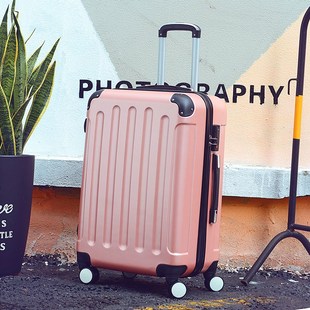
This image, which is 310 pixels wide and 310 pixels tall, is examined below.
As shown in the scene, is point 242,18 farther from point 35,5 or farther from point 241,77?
point 35,5

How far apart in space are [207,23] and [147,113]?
88 cm

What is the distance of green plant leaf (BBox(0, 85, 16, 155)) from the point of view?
395cm

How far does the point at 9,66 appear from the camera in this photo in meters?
4.03

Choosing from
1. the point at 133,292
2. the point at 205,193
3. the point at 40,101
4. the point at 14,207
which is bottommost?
the point at 133,292

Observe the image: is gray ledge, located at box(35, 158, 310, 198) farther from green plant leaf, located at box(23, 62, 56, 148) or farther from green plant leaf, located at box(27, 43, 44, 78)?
green plant leaf, located at box(27, 43, 44, 78)

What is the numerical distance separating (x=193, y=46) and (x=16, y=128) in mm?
844

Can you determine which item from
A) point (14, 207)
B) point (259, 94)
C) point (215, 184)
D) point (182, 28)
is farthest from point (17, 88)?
point (259, 94)

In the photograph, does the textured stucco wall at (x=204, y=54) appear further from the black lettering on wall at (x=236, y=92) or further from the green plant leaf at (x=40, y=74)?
the green plant leaf at (x=40, y=74)

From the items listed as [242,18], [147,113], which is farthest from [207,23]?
[147,113]

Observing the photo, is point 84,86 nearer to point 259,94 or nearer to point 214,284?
point 259,94

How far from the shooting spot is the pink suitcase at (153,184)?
12.2ft

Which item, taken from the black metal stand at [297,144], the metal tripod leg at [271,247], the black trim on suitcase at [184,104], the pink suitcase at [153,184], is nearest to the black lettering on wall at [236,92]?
the black metal stand at [297,144]

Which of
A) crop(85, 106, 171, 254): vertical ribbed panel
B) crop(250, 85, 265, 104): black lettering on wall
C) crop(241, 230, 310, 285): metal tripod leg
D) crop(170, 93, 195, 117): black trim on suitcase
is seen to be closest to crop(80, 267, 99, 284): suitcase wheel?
crop(85, 106, 171, 254): vertical ribbed panel

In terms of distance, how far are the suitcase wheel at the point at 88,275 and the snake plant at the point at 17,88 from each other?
23.3 inches
